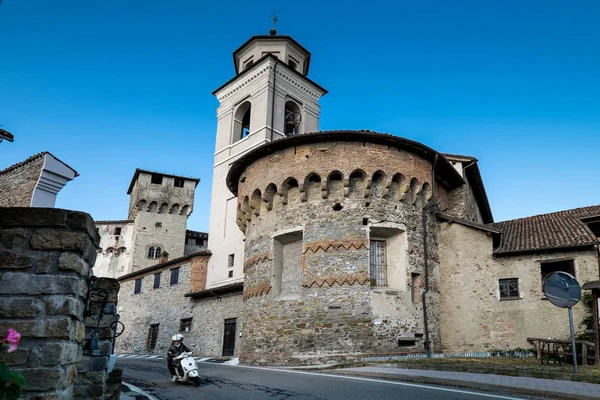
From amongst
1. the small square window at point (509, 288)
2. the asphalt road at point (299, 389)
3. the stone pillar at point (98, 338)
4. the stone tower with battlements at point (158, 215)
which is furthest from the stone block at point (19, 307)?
the stone tower with battlements at point (158, 215)

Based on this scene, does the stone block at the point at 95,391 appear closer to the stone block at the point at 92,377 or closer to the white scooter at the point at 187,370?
the stone block at the point at 92,377

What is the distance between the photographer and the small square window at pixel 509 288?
1742cm

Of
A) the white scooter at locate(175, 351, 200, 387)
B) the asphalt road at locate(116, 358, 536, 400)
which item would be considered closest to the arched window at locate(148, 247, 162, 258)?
the asphalt road at locate(116, 358, 536, 400)

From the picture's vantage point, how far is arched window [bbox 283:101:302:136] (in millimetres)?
31391

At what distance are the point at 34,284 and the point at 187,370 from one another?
278 inches

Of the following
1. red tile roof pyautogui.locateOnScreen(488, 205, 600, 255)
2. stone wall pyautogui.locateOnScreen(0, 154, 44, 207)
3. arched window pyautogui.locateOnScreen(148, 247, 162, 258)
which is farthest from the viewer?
arched window pyautogui.locateOnScreen(148, 247, 162, 258)

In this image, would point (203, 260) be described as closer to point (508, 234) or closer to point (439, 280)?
point (439, 280)

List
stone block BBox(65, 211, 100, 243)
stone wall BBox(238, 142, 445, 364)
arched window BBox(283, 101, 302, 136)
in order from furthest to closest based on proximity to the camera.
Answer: arched window BBox(283, 101, 302, 136) → stone wall BBox(238, 142, 445, 364) → stone block BBox(65, 211, 100, 243)

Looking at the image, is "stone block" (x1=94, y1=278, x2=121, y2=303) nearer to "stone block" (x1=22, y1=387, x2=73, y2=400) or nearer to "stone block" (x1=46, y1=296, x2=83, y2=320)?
"stone block" (x1=46, y1=296, x2=83, y2=320)

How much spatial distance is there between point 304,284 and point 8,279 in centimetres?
1278

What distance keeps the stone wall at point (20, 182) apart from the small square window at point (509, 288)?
52.2 feet

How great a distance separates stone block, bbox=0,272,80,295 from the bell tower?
2322 cm

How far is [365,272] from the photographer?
1595 cm

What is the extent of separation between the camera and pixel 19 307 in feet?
13.0
